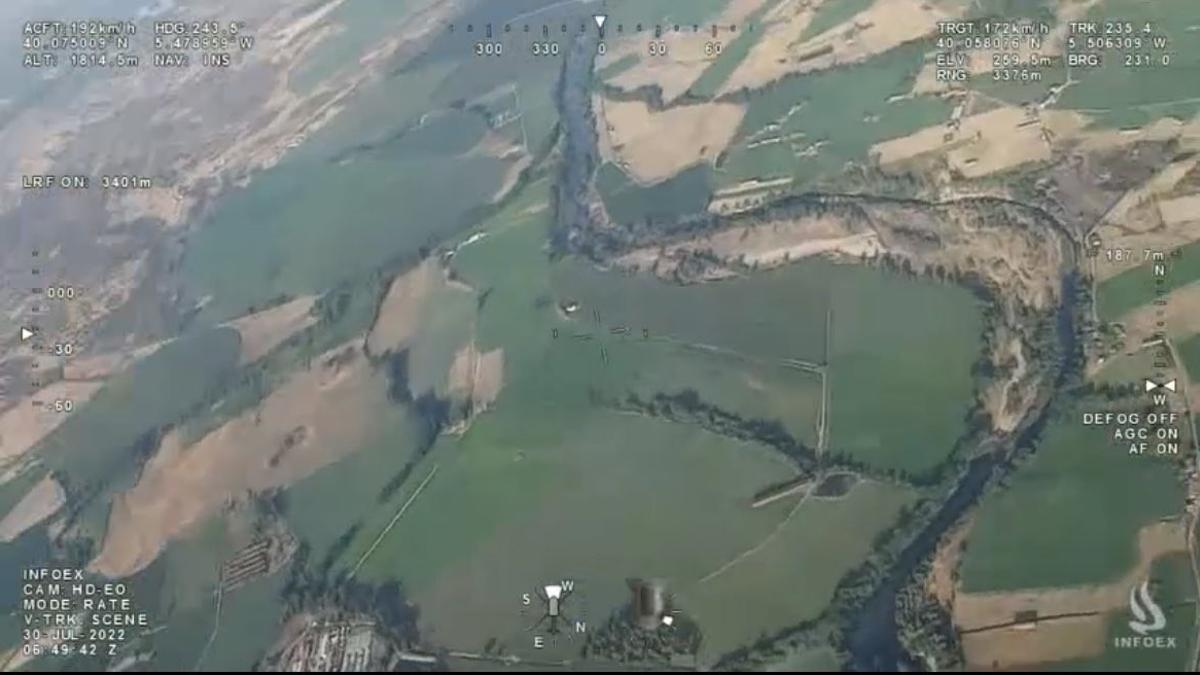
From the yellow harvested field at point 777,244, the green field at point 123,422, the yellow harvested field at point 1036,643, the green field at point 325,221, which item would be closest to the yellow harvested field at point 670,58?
the green field at point 325,221

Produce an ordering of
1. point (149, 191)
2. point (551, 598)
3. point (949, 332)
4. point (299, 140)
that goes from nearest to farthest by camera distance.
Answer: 1. point (551, 598)
2. point (949, 332)
3. point (149, 191)
4. point (299, 140)

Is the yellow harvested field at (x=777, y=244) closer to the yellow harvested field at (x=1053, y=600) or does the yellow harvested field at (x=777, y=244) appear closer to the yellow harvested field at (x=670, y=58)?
the yellow harvested field at (x=670, y=58)

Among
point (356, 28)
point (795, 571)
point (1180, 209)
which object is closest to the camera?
point (795, 571)

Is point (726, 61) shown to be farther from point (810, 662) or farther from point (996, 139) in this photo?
point (810, 662)

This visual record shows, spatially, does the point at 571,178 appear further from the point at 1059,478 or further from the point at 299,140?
the point at 1059,478

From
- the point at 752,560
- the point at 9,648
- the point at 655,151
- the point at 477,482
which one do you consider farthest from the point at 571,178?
the point at 9,648

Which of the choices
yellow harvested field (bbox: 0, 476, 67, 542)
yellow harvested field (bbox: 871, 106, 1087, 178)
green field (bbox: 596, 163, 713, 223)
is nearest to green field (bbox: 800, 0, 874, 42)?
yellow harvested field (bbox: 871, 106, 1087, 178)

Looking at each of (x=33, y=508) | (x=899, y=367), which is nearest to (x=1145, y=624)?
(x=899, y=367)
